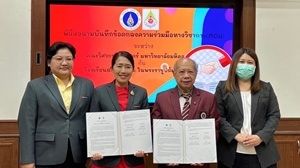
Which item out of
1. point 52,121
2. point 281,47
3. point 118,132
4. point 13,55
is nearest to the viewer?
point 52,121

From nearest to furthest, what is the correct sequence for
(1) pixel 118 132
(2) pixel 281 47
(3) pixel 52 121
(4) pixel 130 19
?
(3) pixel 52 121
(1) pixel 118 132
(4) pixel 130 19
(2) pixel 281 47

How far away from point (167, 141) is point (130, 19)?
149 cm

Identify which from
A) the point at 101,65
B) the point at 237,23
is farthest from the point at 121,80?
the point at 237,23

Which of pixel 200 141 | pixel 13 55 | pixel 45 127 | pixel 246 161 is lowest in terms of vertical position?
pixel 246 161

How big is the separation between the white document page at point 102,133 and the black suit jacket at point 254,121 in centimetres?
76

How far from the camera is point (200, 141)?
2.82 m

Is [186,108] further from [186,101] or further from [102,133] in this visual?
[102,133]

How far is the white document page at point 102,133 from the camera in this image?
2.76 m

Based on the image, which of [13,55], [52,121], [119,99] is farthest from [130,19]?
[52,121]

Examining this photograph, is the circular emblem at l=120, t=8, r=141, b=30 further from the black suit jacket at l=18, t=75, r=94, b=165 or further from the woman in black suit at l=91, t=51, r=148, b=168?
the black suit jacket at l=18, t=75, r=94, b=165

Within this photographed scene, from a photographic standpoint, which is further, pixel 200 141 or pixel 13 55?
pixel 13 55

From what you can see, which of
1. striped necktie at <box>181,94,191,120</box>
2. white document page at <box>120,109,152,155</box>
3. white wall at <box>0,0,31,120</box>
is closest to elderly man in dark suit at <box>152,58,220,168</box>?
striped necktie at <box>181,94,191,120</box>

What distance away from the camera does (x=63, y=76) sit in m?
2.80

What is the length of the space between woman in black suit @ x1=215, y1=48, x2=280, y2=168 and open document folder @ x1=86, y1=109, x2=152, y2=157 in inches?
21.8
